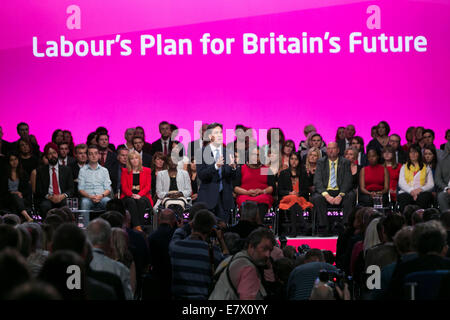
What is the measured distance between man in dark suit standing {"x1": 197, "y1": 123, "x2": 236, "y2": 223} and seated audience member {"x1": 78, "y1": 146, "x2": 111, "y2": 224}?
157 cm

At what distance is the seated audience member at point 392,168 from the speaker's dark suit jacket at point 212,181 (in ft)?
7.61

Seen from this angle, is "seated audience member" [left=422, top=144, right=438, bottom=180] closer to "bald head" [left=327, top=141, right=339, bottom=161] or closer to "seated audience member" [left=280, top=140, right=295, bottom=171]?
"bald head" [left=327, top=141, right=339, bottom=161]

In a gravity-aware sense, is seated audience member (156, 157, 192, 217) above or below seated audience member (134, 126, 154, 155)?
below

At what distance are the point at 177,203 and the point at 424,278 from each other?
201 inches

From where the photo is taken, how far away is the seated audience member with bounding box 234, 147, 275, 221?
836 centimetres

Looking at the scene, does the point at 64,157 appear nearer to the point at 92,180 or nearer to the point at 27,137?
the point at 92,180

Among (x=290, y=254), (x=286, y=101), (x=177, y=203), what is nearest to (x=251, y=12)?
(x=286, y=101)

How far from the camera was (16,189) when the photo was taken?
8734mm

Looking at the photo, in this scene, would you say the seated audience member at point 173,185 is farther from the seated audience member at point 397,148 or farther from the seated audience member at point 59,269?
the seated audience member at point 59,269

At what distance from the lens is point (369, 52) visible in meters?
10.6

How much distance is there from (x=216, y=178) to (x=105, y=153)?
7.58ft

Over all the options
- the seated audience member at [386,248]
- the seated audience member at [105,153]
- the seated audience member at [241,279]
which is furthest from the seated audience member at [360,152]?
the seated audience member at [241,279]

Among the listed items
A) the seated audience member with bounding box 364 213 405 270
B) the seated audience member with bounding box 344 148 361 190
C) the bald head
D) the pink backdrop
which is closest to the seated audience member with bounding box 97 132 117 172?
the pink backdrop

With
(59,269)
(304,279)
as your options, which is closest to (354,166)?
(304,279)
